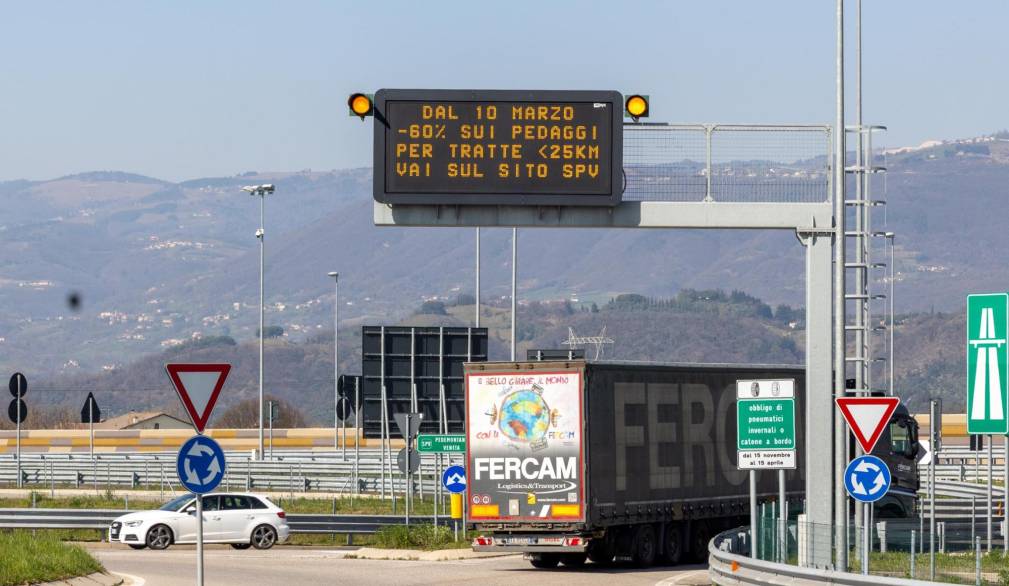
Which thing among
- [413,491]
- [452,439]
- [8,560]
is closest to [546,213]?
[8,560]

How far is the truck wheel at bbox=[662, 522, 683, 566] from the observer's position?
34.3 m

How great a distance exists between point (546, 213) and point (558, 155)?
916 millimetres

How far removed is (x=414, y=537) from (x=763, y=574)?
16.3 meters

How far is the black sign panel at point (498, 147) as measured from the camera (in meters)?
26.3

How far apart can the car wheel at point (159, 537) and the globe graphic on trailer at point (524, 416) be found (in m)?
9.74

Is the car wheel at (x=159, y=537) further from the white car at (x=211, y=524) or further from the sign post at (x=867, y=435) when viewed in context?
the sign post at (x=867, y=435)

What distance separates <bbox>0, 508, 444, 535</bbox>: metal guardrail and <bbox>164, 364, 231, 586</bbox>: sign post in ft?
74.7

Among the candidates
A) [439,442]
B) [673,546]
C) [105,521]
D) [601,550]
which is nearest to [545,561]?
[601,550]

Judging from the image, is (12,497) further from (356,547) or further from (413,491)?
(356,547)

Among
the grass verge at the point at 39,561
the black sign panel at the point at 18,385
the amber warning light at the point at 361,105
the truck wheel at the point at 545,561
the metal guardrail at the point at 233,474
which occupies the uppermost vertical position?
the amber warning light at the point at 361,105

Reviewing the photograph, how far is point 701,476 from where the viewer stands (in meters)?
34.9

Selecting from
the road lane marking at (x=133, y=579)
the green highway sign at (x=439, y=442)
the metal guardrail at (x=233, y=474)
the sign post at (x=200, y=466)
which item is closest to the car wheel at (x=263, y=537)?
the green highway sign at (x=439, y=442)

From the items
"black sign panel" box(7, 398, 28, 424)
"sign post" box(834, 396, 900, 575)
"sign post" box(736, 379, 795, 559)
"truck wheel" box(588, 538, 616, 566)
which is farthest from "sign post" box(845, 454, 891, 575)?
"black sign panel" box(7, 398, 28, 424)

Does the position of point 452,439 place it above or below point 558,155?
below
